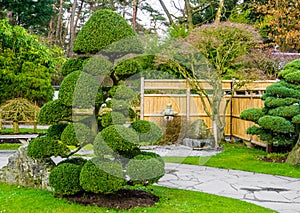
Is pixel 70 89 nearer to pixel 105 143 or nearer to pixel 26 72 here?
pixel 105 143

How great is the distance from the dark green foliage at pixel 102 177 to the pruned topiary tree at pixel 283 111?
4.52 m

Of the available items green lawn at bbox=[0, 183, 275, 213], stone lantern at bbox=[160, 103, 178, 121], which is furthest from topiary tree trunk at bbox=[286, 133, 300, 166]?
stone lantern at bbox=[160, 103, 178, 121]

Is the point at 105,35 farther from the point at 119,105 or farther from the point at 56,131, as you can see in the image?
the point at 56,131

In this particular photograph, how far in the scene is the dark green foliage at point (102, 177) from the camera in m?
Result: 4.23

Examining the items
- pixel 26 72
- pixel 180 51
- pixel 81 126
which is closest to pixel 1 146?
pixel 26 72

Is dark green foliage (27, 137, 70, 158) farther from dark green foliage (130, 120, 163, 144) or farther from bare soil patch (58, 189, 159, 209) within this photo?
dark green foliage (130, 120, 163, 144)

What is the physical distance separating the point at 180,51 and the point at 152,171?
605 cm

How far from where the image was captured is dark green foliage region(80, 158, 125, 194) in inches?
167

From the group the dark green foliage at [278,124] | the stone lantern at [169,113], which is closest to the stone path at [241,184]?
the dark green foliage at [278,124]

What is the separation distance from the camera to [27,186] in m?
5.59

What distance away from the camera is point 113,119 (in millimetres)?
4512

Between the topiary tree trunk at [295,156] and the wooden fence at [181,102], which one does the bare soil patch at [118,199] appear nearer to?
the topiary tree trunk at [295,156]

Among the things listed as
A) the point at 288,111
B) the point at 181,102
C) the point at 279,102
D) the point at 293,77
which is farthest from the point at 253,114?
the point at 181,102

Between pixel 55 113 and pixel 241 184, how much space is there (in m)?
3.29
